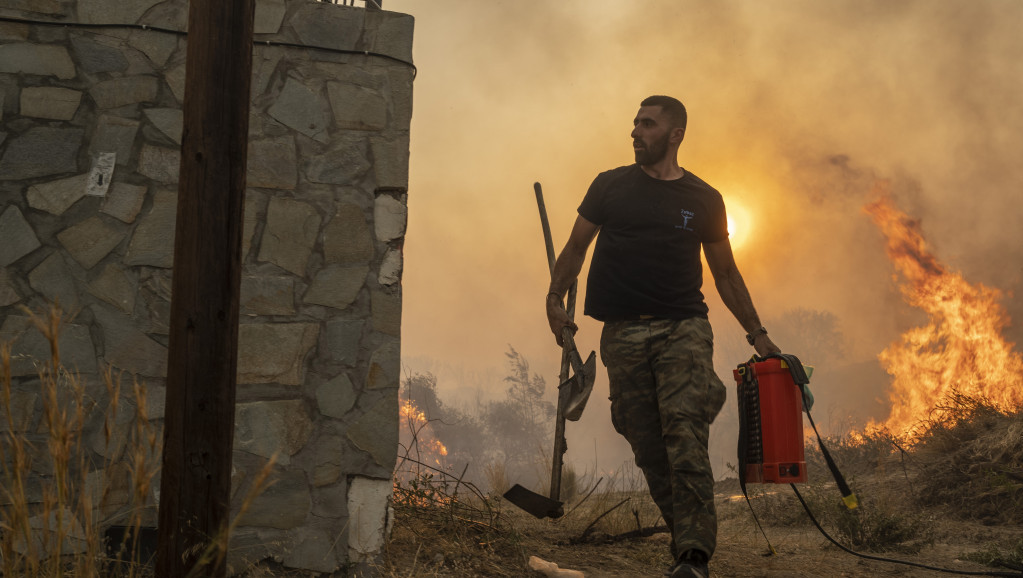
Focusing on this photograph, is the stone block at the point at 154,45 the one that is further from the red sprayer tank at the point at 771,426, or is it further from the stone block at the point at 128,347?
the red sprayer tank at the point at 771,426

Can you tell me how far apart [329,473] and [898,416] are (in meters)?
13.8

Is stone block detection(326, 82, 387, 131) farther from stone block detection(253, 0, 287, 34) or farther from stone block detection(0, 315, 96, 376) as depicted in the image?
stone block detection(0, 315, 96, 376)

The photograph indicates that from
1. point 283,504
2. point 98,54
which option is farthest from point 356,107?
point 283,504

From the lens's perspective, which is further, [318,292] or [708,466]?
[318,292]

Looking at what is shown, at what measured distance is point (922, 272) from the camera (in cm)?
1681

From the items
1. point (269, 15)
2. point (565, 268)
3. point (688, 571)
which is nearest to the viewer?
point (688, 571)

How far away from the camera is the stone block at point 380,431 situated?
3594mm

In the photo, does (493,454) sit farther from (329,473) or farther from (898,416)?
(329,473)

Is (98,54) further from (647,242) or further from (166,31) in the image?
(647,242)

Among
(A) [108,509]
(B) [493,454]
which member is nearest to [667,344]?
(A) [108,509]

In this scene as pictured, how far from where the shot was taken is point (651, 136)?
3932 mm

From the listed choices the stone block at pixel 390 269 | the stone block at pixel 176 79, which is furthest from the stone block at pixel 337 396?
the stone block at pixel 176 79

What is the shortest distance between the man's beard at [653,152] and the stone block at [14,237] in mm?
2907

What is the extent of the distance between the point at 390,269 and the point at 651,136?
1509mm
